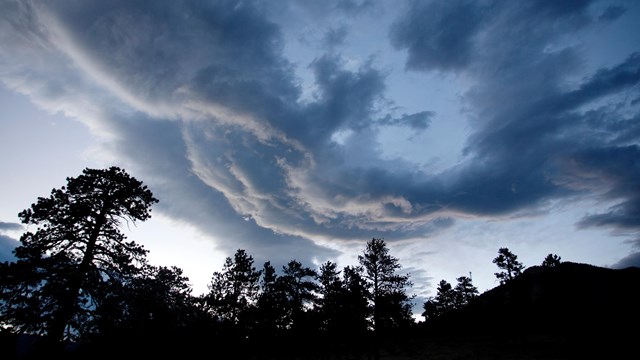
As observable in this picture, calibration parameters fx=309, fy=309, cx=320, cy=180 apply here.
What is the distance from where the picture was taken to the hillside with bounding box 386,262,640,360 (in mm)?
18656

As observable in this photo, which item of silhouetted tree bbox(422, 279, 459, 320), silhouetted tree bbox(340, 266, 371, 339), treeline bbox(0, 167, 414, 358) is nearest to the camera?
treeline bbox(0, 167, 414, 358)

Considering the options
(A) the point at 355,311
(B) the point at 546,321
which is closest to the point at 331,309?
(A) the point at 355,311

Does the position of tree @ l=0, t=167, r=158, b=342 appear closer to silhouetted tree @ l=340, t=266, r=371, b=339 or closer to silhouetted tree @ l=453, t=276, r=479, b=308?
silhouetted tree @ l=340, t=266, r=371, b=339

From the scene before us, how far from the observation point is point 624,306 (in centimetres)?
1892

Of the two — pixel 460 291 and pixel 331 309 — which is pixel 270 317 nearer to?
pixel 331 309

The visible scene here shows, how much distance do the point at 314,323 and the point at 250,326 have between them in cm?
794

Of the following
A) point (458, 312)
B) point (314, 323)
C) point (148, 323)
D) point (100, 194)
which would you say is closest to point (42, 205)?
point (100, 194)

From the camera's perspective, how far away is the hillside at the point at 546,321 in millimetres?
18656

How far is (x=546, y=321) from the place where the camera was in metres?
30.5

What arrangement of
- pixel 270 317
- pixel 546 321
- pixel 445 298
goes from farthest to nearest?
pixel 445 298, pixel 270 317, pixel 546 321

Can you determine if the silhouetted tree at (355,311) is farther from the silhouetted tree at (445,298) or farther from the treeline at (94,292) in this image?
the silhouetted tree at (445,298)

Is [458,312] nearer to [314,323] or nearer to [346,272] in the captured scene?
[346,272]

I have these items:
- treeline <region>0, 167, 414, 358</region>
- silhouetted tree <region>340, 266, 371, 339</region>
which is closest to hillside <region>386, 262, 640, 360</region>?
silhouetted tree <region>340, 266, 371, 339</region>

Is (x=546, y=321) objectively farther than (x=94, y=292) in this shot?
Yes
